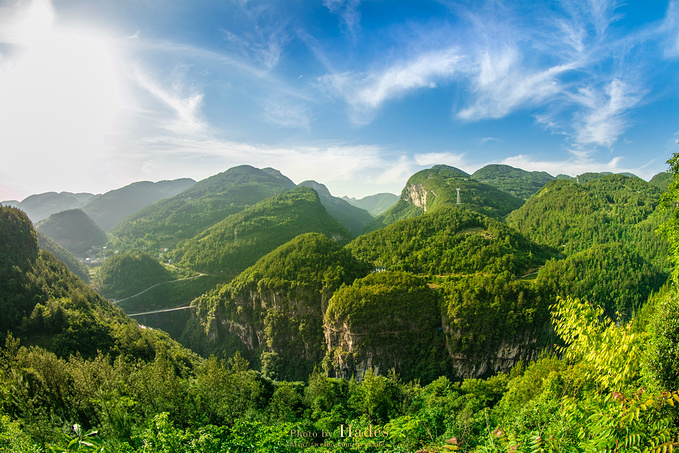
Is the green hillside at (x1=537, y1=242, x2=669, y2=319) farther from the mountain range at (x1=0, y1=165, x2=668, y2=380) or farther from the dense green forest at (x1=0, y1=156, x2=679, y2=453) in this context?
the dense green forest at (x1=0, y1=156, x2=679, y2=453)

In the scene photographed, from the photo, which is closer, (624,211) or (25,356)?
(25,356)

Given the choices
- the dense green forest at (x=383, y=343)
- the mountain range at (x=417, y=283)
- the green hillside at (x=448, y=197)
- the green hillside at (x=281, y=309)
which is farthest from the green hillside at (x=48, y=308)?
the green hillside at (x=448, y=197)

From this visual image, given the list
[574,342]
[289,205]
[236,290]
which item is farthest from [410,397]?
[289,205]

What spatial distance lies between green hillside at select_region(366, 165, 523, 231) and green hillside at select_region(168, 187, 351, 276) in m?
44.4

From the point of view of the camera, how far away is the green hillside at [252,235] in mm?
114438

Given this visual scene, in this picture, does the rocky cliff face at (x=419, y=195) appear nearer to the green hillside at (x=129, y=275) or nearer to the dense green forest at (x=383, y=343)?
the dense green forest at (x=383, y=343)

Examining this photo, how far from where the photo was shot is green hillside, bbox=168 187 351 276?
114438mm

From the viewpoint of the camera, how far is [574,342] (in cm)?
919

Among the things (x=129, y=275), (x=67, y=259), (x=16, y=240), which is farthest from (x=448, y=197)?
(x=67, y=259)

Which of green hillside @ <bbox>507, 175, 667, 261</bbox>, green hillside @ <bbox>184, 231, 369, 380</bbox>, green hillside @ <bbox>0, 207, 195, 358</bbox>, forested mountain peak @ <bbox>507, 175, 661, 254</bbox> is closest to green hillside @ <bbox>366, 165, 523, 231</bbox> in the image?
forested mountain peak @ <bbox>507, 175, 661, 254</bbox>

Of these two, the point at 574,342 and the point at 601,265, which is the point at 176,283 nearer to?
the point at 574,342

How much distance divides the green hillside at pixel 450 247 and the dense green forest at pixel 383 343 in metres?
0.53

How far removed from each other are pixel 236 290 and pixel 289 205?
8885 centimetres

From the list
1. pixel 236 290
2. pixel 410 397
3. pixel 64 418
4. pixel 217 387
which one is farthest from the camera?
pixel 236 290
